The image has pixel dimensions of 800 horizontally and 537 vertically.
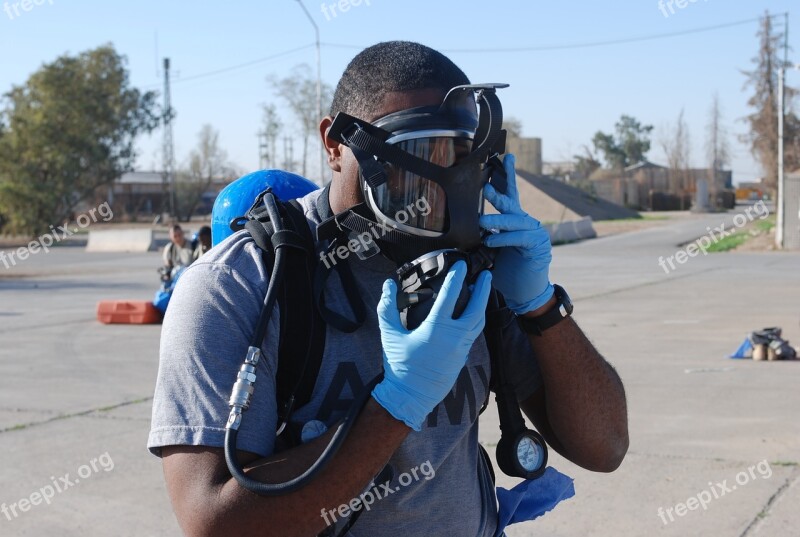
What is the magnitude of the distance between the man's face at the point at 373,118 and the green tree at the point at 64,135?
147ft

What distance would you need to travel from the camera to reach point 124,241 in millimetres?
36250

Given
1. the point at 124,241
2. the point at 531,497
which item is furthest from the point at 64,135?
the point at 531,497

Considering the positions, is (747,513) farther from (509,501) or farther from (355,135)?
(355,135)

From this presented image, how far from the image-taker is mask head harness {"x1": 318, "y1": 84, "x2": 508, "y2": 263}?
5.69 ft

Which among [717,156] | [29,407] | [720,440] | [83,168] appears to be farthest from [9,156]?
[717,156]

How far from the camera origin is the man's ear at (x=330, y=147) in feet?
6.09

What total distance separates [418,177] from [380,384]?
1.28 feet

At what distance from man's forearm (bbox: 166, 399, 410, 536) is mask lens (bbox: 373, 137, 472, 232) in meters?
0.35

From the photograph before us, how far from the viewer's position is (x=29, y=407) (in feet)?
24.4

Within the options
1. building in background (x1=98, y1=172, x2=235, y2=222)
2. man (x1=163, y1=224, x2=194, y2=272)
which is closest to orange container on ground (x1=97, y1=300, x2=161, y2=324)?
man (x1=163, y1=224, x2=194, y2=272)

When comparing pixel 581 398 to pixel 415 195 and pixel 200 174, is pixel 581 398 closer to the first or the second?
pixel 415 195

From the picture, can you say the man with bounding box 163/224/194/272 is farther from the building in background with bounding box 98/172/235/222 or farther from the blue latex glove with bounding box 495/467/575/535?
the building in background with bounding box 98/172/235/222

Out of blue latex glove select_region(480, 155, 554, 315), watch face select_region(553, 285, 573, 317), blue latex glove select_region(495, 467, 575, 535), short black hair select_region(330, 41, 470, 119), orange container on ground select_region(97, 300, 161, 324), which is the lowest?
orange container on ground select_region(97, 300, 161, 324)

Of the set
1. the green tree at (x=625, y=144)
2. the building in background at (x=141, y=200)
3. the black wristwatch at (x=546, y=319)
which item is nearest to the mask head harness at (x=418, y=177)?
the black wristwatch at (x=546, y=319)
